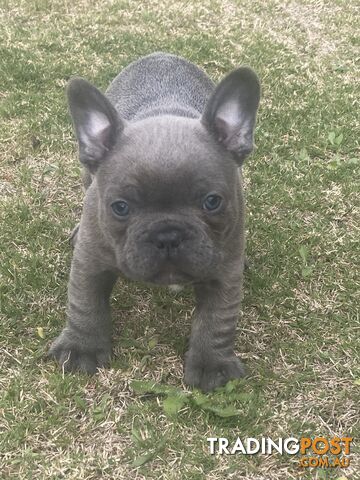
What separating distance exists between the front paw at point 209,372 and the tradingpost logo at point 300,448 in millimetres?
413

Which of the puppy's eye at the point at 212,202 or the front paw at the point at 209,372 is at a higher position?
the puppy's eye at the point at 212,202

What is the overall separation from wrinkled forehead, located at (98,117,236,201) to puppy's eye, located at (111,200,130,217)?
94mm

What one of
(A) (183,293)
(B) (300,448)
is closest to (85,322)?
→ (A) (183,293)

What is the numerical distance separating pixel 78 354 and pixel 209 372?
2.79ft

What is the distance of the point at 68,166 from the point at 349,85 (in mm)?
3549

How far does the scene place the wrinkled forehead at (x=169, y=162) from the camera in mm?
3160

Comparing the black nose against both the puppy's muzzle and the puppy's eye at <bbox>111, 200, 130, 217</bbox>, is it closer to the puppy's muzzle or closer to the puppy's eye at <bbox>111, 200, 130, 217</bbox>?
the puppy's muzzle

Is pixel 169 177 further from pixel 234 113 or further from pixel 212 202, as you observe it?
pixel 234 113

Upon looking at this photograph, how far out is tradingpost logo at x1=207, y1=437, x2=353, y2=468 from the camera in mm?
3441

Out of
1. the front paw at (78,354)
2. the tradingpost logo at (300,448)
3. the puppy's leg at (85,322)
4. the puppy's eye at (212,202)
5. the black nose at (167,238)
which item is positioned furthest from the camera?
the front paw at (78,354)

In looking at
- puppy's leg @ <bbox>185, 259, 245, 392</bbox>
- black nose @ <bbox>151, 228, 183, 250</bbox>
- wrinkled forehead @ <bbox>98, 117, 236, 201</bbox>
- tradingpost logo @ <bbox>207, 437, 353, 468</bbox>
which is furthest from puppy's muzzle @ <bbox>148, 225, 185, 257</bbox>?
tradingpost logo @ <bbox>207, 437, 353, 468</bbox>

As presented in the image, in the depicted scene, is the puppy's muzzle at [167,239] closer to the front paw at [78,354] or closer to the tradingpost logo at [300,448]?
the front paw at [78,354]

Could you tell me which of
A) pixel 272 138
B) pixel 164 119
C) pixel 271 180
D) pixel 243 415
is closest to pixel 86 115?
pixel 164 119

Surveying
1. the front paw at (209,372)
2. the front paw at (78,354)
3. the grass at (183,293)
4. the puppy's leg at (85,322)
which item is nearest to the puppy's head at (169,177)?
the puppy's leg at (85,322)
